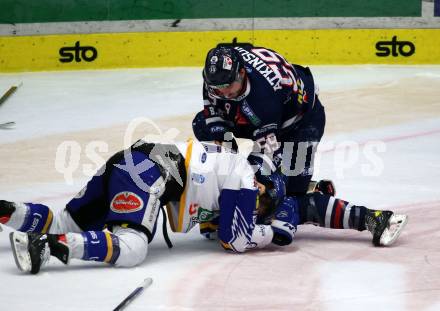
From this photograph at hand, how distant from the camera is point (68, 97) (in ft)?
31.3

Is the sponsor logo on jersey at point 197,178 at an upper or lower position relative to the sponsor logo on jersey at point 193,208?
upper

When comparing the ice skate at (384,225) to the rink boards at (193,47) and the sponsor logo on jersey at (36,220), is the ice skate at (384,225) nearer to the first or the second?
the sponsor logo on jersey at (36,220)

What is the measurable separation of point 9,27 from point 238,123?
5896mm

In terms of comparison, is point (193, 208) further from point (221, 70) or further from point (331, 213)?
point (331, 213)

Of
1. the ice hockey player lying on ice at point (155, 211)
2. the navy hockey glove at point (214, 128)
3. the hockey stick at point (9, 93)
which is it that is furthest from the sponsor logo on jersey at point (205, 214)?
the hockey stick at point (9, 93)

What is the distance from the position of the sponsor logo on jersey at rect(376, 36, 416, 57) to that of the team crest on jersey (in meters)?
6.37

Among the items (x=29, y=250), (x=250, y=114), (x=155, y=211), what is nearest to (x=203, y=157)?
(x=155, y=211)

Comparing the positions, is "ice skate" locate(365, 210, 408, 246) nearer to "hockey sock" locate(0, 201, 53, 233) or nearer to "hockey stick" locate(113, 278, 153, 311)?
"hockey stick" locate(113, 278, 153, 311)

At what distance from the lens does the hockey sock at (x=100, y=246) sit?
4.39 meters

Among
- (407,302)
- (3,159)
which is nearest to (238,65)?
(407,302)

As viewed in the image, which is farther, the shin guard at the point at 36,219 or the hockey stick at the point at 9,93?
the hockey stick at the point at 9,93

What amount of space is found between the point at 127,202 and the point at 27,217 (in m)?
0.58

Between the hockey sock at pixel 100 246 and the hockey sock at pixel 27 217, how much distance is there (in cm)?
48

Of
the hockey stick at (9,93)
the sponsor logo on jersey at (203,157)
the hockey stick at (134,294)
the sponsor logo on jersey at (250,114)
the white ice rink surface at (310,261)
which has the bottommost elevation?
the white ice rink surface at (310,261)
